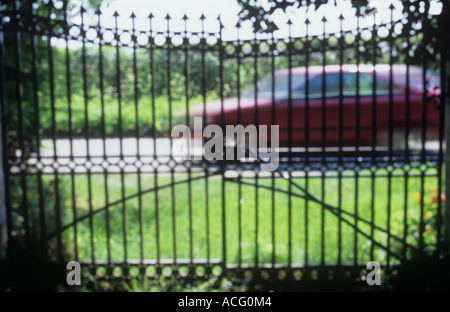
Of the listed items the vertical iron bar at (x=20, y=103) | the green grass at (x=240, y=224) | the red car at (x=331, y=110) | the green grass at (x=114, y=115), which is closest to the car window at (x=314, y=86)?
the red car at (x=331, y=110)

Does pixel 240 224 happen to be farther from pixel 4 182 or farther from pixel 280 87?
pixel 280 87

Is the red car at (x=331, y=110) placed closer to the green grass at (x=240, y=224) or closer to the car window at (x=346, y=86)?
the car window at (x=346, y=86)

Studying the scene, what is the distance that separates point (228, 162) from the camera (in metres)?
3.85

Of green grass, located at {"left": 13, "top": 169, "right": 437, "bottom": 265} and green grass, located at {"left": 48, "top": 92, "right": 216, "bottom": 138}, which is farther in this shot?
green grass, located at {"left": 48, "top": 92, "right": 216, "bottom": 138}

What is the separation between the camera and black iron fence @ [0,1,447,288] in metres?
3.62

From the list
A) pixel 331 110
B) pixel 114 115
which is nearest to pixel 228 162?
pixel 331 110

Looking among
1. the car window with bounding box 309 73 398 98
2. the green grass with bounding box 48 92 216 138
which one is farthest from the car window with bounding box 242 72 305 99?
the green grass with bounding box 48 92 216 138

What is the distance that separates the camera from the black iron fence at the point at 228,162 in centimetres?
362

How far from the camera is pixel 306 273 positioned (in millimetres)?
3777

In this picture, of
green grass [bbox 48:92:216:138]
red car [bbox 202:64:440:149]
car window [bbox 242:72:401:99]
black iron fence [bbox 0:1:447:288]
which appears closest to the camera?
black iron fence [bbox 0:1:447:288]

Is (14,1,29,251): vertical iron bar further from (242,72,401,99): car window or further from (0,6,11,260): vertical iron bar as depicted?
(242,72,401,99): car window

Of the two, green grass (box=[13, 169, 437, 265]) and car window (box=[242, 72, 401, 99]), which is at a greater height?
car window (box=[242, 72, 401, 99])

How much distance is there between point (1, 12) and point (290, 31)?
2.38 m
